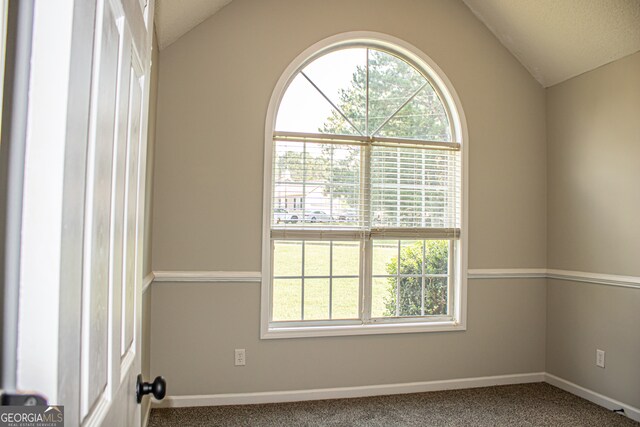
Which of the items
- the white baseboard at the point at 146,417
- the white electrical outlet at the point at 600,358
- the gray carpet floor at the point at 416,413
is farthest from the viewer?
the white electrical outlet at the point at 600,358

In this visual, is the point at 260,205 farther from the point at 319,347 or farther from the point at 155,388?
the point at 155,388

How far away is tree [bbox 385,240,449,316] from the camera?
3.45 m

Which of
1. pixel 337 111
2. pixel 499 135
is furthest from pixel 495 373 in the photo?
pixel 337 111

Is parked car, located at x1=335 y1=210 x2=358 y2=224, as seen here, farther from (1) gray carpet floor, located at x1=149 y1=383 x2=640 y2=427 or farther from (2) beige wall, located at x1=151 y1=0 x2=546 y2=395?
(1) gray carpet floor, located at x1=149 y1=383 x2=640 y2=427

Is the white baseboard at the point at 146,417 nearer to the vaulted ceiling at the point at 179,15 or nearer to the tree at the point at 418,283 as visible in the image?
the tree at the point at 418,283

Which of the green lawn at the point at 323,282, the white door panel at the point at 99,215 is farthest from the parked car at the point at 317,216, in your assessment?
the white door panel at the point at 99,215

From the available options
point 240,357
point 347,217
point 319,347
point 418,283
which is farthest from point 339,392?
point 347,217

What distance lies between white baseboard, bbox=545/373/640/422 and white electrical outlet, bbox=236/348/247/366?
7.95 ft

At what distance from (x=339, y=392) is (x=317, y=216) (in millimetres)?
1253

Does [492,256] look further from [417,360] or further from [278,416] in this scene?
[278,416]

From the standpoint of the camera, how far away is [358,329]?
325 cm

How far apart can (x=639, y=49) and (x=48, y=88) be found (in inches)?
144

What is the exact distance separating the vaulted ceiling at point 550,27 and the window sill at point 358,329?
2072 mm

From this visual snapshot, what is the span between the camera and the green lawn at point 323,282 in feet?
10.6
